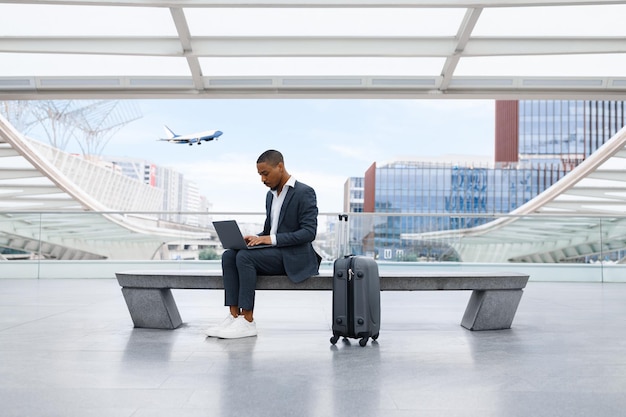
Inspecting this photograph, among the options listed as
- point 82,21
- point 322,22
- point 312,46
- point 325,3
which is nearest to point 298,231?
point 325,3

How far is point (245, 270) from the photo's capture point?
4457 mm

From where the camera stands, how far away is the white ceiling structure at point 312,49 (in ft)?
28.0

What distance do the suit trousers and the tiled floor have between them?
1.03 feet

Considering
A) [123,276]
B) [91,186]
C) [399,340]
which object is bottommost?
[399,340]

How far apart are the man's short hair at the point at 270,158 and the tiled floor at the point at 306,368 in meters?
1.29

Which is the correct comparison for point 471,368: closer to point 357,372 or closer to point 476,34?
point 357,372

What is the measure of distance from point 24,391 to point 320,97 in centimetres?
811

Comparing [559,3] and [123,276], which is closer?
[123,276]

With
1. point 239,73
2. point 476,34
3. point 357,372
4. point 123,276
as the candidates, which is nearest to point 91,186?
point 239,73

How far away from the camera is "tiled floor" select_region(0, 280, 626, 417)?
8.69ft

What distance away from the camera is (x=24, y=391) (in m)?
2.85

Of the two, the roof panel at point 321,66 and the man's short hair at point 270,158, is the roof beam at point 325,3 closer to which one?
the roof panel at point 321,66

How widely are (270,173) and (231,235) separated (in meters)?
0.53

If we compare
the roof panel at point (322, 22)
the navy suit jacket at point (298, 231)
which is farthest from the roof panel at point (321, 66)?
the navy suit jacket at point (298, 231)
